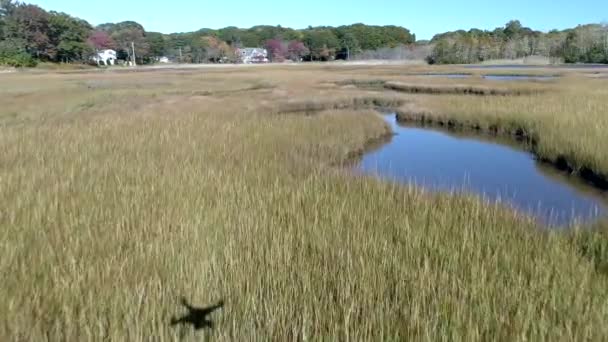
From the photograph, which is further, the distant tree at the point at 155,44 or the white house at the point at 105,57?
the distant tree at the point at 155,44

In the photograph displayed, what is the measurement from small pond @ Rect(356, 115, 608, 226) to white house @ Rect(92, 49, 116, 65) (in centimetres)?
10286

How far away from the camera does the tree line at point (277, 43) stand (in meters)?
81.9

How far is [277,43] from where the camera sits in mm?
135875

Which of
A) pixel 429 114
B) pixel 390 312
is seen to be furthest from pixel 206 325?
pixel 429 114

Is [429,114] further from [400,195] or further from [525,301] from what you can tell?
[525,301]

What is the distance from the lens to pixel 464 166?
41.3ft

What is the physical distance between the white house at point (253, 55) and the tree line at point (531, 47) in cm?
5450

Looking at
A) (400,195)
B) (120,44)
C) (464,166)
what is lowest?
(464,166)

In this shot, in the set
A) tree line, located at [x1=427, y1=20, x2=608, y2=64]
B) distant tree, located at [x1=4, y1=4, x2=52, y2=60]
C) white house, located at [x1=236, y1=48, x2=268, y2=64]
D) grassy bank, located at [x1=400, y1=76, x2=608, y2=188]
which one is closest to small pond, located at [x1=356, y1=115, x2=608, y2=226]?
grassy bank, located at [x1=400, y1=76, x2=608, y2=188]

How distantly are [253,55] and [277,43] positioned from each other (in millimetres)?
8531

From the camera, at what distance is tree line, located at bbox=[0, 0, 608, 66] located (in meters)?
81.9

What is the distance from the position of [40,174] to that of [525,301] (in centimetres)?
691

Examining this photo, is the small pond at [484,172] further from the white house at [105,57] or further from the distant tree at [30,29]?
the white house at [105,57]

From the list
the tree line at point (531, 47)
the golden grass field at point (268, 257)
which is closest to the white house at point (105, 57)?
the tree line at point (531, 47)
